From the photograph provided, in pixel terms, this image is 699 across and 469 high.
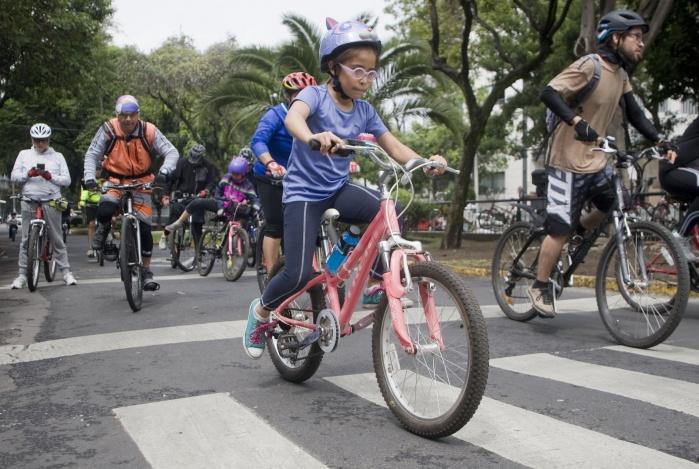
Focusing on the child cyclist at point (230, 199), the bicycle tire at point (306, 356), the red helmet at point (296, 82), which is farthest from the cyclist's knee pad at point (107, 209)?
the bicycle tire at point (306, 356)

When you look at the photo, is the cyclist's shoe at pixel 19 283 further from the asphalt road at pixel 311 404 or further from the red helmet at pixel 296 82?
the red helmet at pixel 296 82

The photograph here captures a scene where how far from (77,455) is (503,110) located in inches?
1080

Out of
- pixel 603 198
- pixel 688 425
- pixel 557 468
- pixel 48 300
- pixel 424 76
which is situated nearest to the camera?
pixel 557 468

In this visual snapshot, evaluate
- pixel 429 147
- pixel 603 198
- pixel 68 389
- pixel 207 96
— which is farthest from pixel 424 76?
pixel 429 147

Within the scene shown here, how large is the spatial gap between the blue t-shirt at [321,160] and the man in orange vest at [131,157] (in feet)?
12.5

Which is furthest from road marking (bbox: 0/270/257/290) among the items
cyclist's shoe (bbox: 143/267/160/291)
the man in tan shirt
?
the man in tan shirt

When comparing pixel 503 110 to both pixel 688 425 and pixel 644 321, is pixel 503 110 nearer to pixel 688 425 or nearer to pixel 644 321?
pixel 644 321

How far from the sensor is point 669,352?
17.1ft

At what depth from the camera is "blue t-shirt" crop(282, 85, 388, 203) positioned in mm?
4109

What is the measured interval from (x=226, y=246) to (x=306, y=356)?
640 cm

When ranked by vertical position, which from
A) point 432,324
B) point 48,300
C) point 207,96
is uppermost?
point 207,96

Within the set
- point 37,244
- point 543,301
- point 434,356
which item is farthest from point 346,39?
point 37,244

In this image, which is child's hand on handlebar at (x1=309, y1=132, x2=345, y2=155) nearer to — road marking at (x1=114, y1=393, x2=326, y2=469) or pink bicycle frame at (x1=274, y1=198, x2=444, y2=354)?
pink bicycle frame at (x1=274, y1=198, x2=444, y2=354)

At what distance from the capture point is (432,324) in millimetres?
3436
